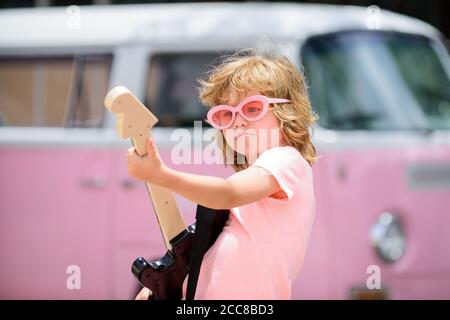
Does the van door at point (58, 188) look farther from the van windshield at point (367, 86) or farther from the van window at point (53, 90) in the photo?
the van windshield at point (367, 86)

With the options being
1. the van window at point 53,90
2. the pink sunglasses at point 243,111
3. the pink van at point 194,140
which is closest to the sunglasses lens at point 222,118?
the pink sunglasses at point 243,111

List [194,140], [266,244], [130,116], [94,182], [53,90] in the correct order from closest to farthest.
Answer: [130,116], [266,244], [194,140], [94,182], [53,90]

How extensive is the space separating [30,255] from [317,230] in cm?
165

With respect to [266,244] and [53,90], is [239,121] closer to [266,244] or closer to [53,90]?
[266,244]

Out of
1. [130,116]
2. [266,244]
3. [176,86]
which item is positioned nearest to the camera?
[130,116]

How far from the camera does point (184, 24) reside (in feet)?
14.5

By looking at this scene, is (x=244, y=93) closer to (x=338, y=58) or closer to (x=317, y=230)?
(x=317, y=230)

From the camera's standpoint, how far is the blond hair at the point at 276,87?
70.4 inches

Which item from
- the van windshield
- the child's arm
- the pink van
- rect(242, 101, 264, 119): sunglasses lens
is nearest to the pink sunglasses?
rect(242, 101, 264, 119): sunglasses lens

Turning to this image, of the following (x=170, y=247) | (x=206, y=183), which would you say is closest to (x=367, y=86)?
(x=170, y=247)

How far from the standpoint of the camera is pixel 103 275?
4.16 m

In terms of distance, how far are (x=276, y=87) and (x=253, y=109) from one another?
0.26 feet

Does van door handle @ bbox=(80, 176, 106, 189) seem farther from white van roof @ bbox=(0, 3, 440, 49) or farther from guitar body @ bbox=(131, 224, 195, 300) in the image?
guitar body @ bbox=(131, 224, 195, 300)

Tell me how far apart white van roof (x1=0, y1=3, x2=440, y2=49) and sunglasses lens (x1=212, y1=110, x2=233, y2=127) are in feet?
8.31
